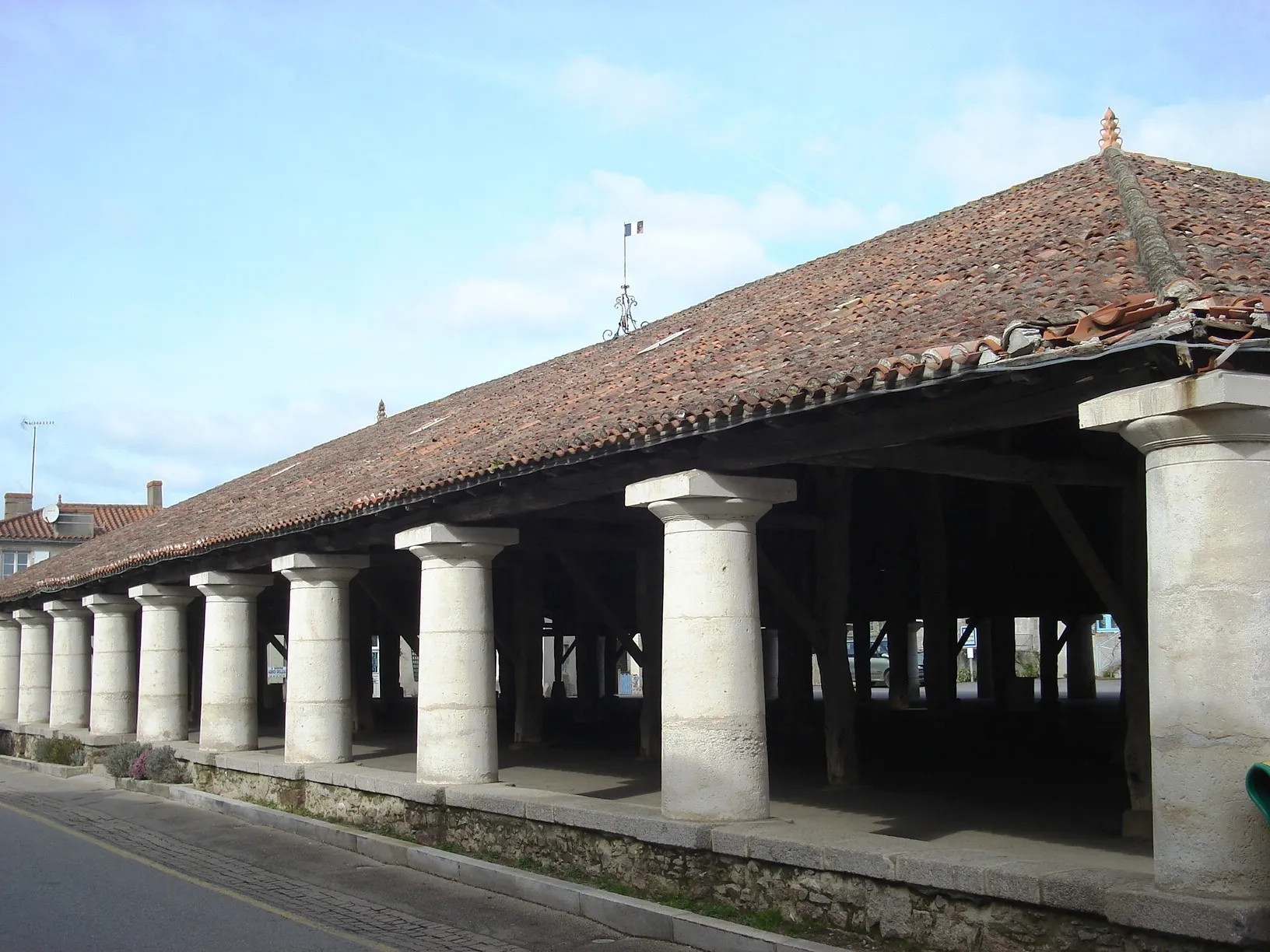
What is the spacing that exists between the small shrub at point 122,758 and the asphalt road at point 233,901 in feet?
13.1

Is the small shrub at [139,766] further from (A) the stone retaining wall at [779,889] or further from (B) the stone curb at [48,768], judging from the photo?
(A) the stone retaining wall at [779,889]

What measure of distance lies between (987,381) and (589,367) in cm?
896

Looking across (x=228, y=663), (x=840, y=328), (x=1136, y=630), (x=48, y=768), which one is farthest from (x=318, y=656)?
(x=48, y=768)

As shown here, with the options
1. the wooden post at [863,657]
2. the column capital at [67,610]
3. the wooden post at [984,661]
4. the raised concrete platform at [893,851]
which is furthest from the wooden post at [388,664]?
the raised concrete platform at [893,851]

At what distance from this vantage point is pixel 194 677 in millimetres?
32094

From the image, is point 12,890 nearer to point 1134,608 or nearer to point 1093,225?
point 1134,608

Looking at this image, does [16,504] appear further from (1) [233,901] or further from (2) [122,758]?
(1) [233,901]

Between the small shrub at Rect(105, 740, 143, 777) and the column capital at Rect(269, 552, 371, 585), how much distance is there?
5456mm

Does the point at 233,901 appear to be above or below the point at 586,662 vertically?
below

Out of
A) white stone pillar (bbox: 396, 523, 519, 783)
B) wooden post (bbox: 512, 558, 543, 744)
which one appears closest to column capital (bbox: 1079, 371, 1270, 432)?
white stone pillar (bbox: 396, 523, 519, 783)

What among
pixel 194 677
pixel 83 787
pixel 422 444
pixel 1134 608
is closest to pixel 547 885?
pixel 1134 608

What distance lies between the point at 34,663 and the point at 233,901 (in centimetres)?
1911

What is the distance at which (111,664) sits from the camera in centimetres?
2116

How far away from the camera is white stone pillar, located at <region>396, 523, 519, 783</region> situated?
12133 millimetres
